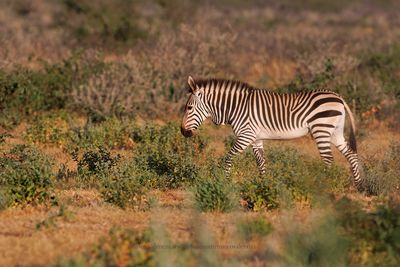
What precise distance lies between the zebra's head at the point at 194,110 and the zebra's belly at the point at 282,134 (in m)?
0.89

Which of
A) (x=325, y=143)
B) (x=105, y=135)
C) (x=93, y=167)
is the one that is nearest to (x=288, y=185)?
(x=325, y=143)

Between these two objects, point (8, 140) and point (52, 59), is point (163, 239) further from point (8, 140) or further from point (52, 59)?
point (52, 59)

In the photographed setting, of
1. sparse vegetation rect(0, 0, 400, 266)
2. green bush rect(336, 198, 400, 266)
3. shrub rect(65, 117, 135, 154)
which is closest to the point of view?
green bush rect(336, 198, 400, 266)

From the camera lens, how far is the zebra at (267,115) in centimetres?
1198

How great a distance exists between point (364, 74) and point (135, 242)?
1479 centimetres

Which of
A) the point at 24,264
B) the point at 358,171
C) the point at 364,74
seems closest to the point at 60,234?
the point at 24,264

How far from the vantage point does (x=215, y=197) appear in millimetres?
9586

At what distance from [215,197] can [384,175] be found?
2765 millimetres

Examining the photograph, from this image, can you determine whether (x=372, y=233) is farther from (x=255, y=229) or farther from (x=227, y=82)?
(x=227, y=82)

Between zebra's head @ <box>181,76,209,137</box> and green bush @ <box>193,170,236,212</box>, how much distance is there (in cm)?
297

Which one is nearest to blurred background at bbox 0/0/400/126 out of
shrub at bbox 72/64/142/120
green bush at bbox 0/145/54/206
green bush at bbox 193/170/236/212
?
shrub at bbox 72/64/142/120

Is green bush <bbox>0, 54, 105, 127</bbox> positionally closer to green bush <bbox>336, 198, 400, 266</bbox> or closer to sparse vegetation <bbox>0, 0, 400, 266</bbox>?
sparse vegetation <bbox>0, 0, 400, 266</bbox>

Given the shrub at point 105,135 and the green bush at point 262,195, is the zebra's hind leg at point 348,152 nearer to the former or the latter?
the green bush at point 262,195

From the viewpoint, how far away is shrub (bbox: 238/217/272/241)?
7.89 metres
